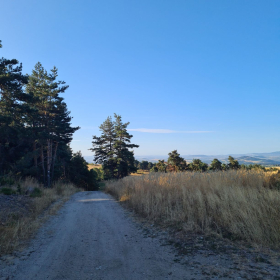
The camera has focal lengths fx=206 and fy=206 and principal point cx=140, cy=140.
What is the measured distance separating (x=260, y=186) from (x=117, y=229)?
15.9 ft

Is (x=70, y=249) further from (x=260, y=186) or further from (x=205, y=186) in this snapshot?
(x=260, y=186)

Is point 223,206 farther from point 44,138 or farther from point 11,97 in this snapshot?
point 44,138

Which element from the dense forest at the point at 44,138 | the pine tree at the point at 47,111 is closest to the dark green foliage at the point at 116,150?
the dense forest at the point at 44,138

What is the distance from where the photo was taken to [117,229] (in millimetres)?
6668

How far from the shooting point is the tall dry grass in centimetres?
466

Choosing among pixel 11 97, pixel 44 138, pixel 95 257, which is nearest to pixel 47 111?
pixel 44 138

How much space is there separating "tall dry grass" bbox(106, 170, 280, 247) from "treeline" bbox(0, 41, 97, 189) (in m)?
13.5

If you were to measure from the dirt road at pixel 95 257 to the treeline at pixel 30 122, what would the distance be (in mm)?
13137

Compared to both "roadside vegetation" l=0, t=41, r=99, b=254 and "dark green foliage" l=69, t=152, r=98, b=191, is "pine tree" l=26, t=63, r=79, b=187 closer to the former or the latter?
"roadside vegetation" l=0, t=41, r=99, b=254

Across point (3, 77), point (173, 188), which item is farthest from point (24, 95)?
point (173, 188)

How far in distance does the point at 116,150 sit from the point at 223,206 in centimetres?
3678

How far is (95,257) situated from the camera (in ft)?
14.5

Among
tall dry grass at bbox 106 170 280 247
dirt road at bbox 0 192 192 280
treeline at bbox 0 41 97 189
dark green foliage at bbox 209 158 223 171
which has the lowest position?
dirt road at bbox 0 192 192 280

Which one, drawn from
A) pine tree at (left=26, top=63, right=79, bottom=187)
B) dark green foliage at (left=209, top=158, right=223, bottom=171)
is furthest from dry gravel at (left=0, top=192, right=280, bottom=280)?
pine tree at (left=26, top=63, right=79, bottom=187)
